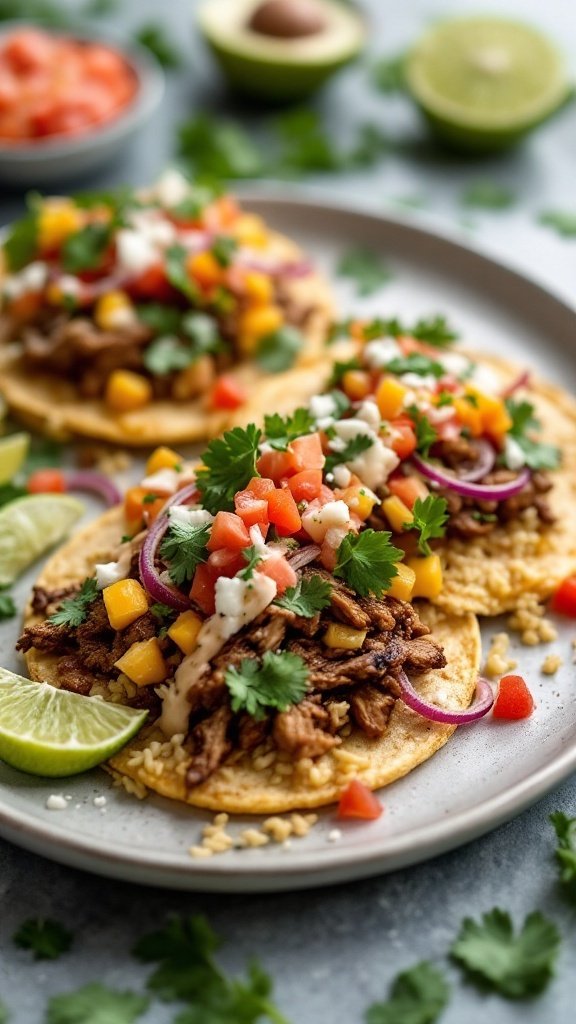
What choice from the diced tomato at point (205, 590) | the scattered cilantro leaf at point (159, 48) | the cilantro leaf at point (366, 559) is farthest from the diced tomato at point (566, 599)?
the scattered cilantro leaf at point (159, 48)

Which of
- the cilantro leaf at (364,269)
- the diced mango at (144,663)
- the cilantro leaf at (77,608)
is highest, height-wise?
the cilantro leaf at (364,269)

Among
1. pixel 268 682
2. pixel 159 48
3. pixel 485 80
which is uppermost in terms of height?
pixel 485 80

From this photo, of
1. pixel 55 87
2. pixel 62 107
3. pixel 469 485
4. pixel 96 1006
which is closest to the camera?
pixel 96 1006

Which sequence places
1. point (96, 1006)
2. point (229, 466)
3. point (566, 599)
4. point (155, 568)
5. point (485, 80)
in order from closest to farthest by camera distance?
point (96, 1006), point (155, 568), point (229, 466), point (566, 599), point (485, 80)

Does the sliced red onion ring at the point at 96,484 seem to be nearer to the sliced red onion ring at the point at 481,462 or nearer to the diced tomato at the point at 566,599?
the sliced red onion ring at the point at 481,462

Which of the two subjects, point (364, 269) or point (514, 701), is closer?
point (514, 701)

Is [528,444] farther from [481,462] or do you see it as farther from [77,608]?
[77,608]

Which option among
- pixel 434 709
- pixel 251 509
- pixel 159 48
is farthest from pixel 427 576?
pixel 159 48
